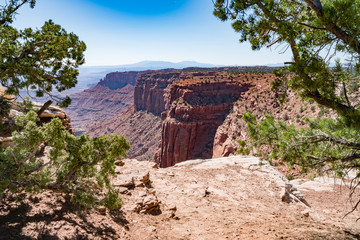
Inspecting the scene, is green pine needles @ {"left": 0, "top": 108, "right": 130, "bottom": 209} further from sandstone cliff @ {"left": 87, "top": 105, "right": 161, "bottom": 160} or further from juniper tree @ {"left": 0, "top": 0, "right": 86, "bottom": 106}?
sandstone cliff @ {"left": 87, "top": 105, "right": 161, "bottom": 160}

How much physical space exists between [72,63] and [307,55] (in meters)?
6.28

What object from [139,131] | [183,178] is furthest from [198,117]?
[139,131]

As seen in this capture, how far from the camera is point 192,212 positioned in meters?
8.16

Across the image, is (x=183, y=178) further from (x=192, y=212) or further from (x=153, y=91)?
(x=153, y=91)

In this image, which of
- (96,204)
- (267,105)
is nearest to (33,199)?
(96,204)

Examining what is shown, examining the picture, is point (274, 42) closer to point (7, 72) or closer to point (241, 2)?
point (241, 2)

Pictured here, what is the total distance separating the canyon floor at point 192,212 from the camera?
553 centimetres

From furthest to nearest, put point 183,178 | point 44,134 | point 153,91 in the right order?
1. point 153,91
2. point 183,178
3. point 44,134

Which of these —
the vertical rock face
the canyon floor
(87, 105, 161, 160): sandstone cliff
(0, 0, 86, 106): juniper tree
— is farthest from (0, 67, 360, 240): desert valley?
the vertical rock face

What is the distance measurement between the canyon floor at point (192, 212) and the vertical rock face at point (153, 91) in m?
82.4

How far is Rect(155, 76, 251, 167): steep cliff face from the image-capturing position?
45.6m

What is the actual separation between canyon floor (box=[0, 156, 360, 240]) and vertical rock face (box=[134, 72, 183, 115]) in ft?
270

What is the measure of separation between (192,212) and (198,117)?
38.6 metres

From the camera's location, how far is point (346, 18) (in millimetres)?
3799
